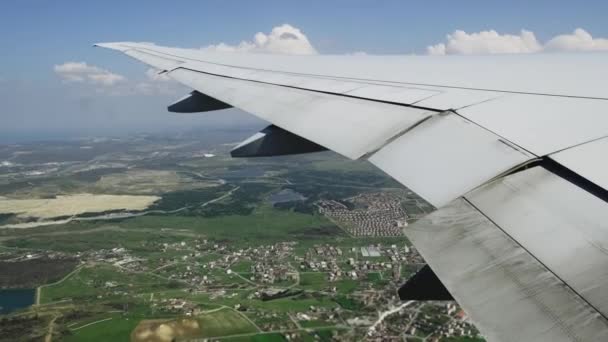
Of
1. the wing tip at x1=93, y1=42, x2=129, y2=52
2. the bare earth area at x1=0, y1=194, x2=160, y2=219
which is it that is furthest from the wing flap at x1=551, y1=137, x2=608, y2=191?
the bare earth area at x1=0, y1=194, x2=160, y2=219

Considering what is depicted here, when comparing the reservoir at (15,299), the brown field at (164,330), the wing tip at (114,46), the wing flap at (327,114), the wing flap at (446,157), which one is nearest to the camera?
the wing flap at (446,157)

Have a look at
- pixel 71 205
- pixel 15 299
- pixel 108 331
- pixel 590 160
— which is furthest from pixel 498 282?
pixel 71 205

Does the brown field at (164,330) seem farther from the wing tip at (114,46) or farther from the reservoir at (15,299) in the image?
the wing tip at (114,46)

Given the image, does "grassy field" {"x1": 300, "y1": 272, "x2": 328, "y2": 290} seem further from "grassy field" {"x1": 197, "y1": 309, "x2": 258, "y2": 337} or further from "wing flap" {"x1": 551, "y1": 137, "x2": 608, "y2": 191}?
"wing flap" {"x1": 551, "y1": 137, "x2": 608, "y2": 191}

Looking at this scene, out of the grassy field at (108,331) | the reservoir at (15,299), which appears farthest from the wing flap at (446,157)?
the reservoir at (15,299)

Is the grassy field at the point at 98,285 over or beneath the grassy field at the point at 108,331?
beneath

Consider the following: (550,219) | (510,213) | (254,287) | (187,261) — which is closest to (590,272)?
(550,219)

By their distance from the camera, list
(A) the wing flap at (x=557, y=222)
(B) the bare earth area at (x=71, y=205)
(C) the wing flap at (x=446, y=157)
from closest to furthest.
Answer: (A) the wing flap at (x=557, y=222) < (C) the wing flap at (x=446, y=157) < (B) the bare earth area at (x=71, y=205)
